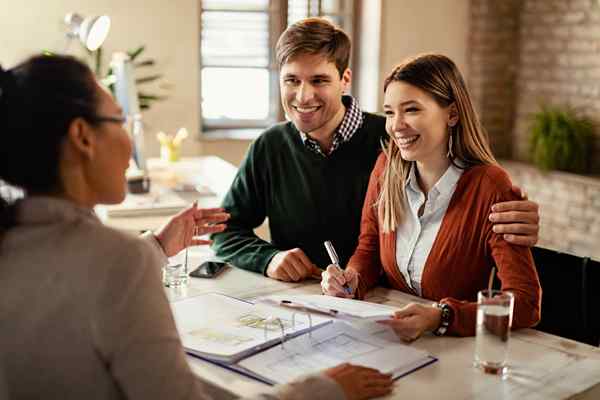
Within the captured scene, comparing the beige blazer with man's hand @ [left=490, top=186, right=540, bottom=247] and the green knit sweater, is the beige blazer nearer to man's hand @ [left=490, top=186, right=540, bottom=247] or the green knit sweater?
man's hand @ [left=490, top=186, right=540, bottom=247]

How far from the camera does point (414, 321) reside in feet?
5.26

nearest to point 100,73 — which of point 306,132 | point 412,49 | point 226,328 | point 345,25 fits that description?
point 345,25

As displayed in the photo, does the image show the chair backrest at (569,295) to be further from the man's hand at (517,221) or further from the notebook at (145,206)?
the notebook at (145,206)

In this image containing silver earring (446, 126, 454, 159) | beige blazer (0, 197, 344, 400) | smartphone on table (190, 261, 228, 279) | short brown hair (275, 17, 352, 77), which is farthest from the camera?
short brown hair (275, 17, 352, 77)

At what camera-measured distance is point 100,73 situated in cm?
513

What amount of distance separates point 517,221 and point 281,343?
1.95ft

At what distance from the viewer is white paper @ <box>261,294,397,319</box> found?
157cm

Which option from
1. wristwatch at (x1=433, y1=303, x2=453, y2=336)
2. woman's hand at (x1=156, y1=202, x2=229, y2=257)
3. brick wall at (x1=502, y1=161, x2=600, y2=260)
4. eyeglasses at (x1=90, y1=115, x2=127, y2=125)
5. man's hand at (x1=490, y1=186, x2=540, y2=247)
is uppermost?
eyeglasses at (x1=90, y1=115, x2=127, y2=125)

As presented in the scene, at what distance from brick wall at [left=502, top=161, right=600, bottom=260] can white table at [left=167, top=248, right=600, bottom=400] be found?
11.6 ft

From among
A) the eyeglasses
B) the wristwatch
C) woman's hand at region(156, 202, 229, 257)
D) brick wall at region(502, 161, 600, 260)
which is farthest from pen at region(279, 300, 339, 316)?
brick wall at region(502, 161, 600, 260)

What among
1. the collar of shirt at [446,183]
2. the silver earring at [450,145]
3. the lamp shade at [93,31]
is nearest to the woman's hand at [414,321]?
the collar of shirt at [446,183]

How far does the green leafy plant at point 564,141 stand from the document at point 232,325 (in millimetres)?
3919

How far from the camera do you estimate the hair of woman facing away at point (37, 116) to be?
112 centimetres

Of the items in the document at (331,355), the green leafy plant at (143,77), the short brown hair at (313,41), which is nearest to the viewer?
the document at (331,355)
